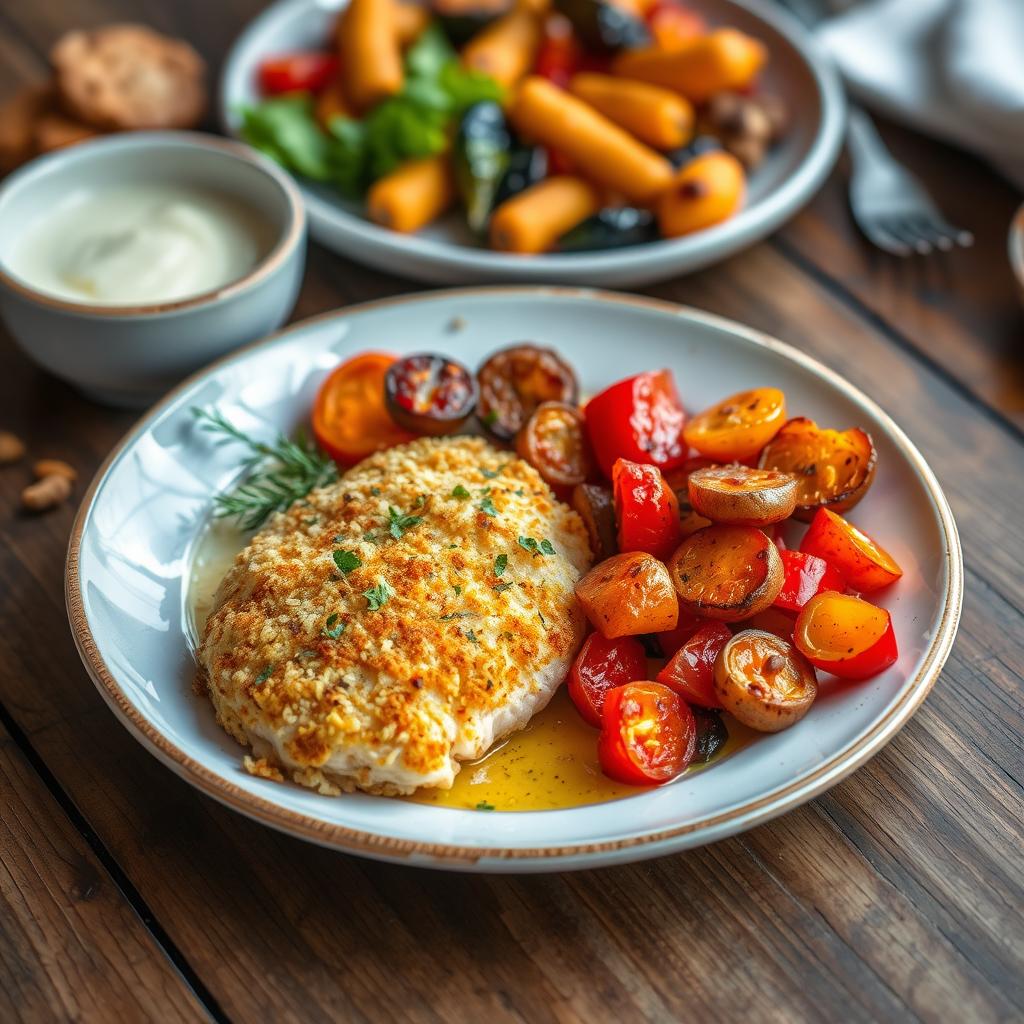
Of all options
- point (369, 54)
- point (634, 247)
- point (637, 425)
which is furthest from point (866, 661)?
point (369, 54)

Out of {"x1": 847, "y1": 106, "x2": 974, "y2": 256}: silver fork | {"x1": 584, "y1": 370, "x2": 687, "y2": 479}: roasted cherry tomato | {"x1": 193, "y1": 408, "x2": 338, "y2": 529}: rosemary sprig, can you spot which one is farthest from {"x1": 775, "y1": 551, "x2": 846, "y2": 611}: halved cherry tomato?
{"x1": 847, "y1": 106, "x2": 974, "y2": 256}: silver fork

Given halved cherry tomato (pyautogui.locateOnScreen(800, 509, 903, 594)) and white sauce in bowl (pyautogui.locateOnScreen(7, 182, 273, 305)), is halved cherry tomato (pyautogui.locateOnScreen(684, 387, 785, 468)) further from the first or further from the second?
white sauce in bowl (pyautogui.locateOnScreen(7, 182, 273, 305))

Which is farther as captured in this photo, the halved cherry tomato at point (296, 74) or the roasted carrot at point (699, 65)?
the halved cherry tomato at point (296, 74)

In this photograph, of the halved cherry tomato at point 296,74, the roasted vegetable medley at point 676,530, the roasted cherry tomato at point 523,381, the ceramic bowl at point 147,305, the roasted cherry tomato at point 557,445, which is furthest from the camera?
the halved cherry tomato at point 296,74

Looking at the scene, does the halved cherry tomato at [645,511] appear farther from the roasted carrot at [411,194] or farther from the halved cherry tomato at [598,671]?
the roasted carrot at [411,194]

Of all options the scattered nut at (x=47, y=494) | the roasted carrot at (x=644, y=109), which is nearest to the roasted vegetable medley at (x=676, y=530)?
the scattered nut at (x=47, y=494)

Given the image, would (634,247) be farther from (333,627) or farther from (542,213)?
(333,627)

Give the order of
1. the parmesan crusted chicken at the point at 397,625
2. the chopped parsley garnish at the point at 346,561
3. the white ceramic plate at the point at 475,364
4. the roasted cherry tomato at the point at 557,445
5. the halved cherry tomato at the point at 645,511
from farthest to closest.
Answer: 1. the roasted cherry tomato at the point at 557,445
2. the halved cherry tomato at the point at 645,511
3. the chopped parsley garnish at the point at 346,561
4. the parmesan crusted chicken at the point at 397,625
5. the white ceramic plate at the point at 475,364
